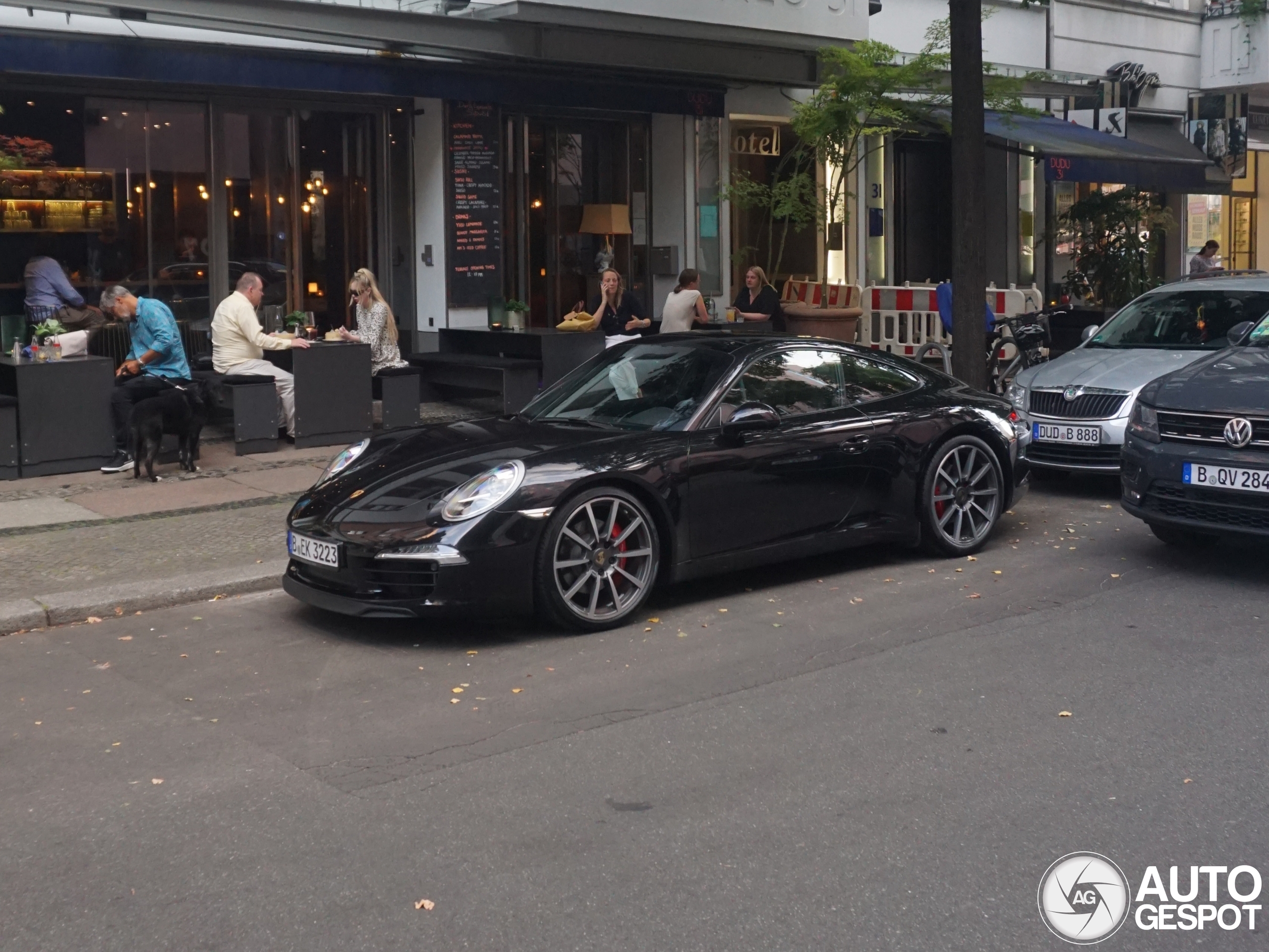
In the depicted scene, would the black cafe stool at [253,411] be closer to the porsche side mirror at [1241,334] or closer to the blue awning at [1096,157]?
the porsche side mirror at [1241,334]

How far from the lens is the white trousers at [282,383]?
12680 mm

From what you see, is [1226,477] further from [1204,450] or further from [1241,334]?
[1241,334]

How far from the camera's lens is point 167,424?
11367 millimetres

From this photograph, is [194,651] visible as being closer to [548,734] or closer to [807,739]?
[548,734]

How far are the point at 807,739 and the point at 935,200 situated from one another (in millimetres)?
18403

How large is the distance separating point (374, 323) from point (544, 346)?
1.77m

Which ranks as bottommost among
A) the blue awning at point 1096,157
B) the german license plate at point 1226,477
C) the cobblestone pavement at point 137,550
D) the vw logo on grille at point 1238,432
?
the cobblestone pavement at point 137,550

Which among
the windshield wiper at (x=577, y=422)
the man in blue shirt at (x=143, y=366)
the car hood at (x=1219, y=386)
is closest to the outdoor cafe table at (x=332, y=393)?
the man in blue shirt at (x=143, y=366)

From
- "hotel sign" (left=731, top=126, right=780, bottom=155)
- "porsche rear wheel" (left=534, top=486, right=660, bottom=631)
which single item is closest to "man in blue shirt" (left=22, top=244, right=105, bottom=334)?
"porsche rear wheel" (left=534, top=486, right=660, bottom=631)

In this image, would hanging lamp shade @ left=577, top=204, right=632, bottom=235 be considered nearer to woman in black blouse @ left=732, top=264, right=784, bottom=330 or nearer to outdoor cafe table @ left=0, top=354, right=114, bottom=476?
woman in black blouse @ left=732, top=264, right=784, bottom=330

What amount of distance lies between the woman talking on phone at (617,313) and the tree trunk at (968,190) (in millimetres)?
3645

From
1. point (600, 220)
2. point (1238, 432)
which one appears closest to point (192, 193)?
point (600, 220)

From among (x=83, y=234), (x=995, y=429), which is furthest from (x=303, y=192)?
(x=995, y=429)

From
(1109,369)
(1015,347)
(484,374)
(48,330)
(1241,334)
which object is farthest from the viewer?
(1015,347)
